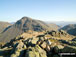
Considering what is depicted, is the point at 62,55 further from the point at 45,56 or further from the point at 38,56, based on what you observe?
the point at 38,56

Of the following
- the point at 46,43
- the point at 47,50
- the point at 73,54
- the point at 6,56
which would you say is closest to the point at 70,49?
the point at 73,54

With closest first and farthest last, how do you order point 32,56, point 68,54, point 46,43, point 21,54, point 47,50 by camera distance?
1. point 32,56
2. point 68,54
3. point 21,54
4. point 47,50
5. point 46,43

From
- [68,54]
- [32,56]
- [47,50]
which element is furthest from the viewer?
[47,50]

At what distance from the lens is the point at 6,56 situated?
36.6 m

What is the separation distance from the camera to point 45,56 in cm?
3244

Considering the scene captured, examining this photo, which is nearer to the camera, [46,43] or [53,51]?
[53,51]

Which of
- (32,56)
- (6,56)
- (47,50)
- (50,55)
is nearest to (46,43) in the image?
(47,50)

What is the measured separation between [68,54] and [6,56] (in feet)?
82.5

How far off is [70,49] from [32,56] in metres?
14.3

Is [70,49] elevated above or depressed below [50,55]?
above

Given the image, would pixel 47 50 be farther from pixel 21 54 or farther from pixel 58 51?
pixel 21 54

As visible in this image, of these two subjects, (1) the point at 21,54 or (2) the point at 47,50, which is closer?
(1) the point at 21,54

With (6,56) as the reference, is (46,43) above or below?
above

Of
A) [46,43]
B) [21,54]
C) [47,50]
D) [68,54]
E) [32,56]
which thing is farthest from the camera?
[46,43]
